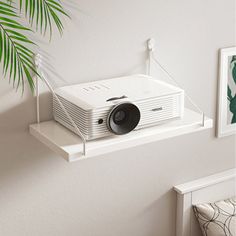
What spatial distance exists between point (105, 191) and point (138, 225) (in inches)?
9.4

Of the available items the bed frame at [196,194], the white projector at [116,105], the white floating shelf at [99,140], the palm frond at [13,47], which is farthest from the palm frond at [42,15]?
the bed frame at [196,194]

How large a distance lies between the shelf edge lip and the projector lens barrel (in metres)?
0.62

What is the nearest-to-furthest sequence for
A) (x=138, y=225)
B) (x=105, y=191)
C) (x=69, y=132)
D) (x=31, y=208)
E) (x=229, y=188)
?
(x=69, y=132) < (x=31, y=208) < (x=105, y=191) < (x=138, y=225) < (x=229, y=188)

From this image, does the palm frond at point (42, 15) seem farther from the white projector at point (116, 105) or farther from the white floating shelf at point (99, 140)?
the white floating shelf at point (99, 140)

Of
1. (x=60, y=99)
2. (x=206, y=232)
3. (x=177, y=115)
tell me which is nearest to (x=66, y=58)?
(x=60, y=99)

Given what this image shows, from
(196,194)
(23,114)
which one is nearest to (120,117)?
(23,114)

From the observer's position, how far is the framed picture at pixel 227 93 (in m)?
2.28

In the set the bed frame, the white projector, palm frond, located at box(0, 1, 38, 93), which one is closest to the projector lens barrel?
the white projector

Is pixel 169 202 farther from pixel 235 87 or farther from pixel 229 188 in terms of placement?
pixel 235 87

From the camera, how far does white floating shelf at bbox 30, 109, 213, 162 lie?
1637 millimetres

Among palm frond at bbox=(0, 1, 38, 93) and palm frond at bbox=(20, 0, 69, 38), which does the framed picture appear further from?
palm frond at bbox=(0, 1, 38, 93)

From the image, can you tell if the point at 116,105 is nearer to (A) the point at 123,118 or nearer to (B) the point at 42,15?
(A) the point at 123,118

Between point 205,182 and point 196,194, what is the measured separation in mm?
64

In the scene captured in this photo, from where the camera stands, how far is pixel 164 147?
2205mm
